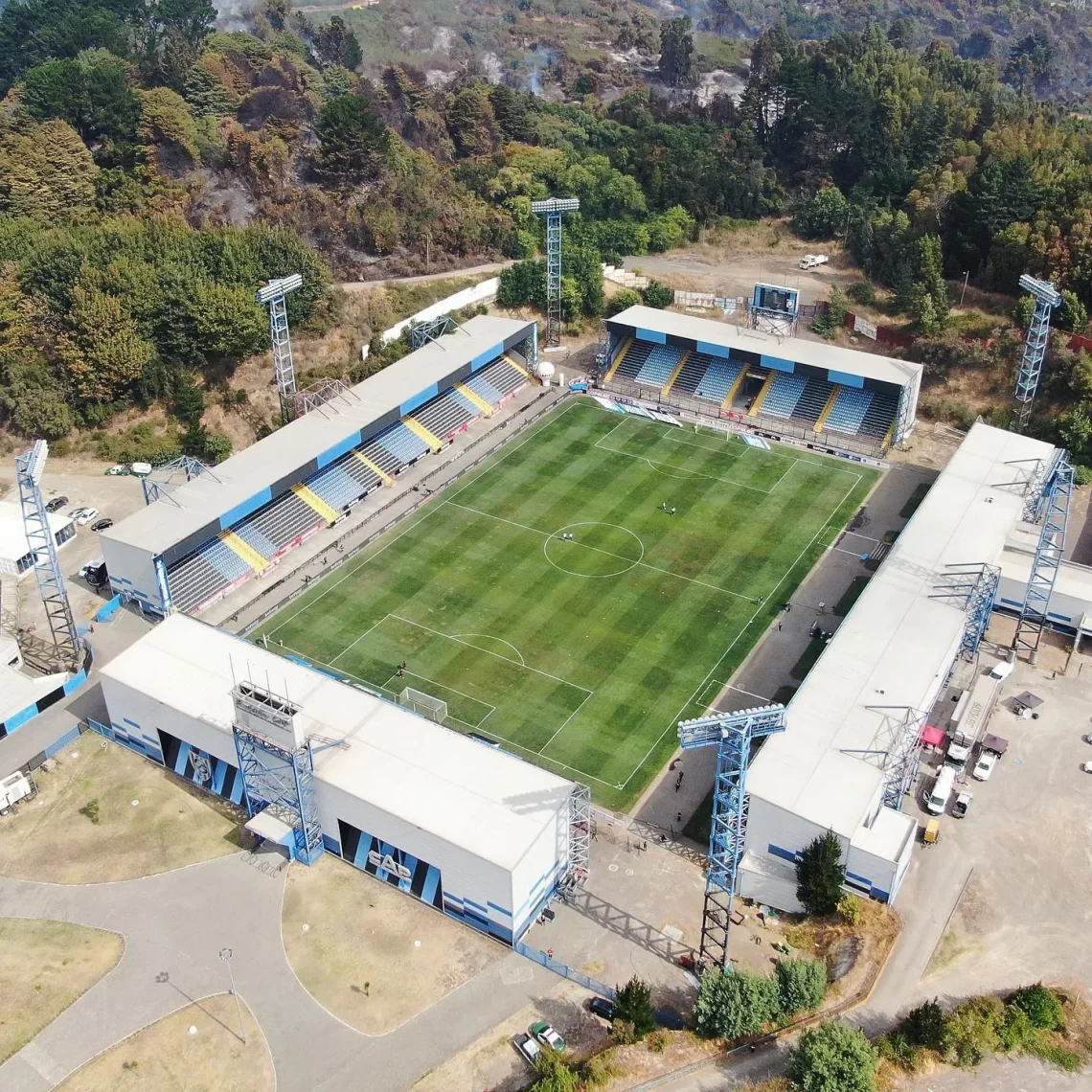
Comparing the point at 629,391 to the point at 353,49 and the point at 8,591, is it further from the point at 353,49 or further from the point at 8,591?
the point at 353,49

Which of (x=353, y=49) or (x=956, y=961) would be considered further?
(x=353, y=49)

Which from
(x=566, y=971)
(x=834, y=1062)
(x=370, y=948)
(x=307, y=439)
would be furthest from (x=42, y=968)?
(x=307, y=439)

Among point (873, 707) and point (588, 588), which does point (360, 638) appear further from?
point (873, 707)

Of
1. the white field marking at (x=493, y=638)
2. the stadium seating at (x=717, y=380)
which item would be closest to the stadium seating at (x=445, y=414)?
the stadium seating at (x=717, y=380)

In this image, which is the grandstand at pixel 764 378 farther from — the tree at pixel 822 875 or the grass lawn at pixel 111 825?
the grass lawn at pixel 111 825

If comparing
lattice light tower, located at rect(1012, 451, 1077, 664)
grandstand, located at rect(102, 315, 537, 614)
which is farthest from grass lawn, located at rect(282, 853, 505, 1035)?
lattice light tower, located at rect(1012, 451, 1077, 664)

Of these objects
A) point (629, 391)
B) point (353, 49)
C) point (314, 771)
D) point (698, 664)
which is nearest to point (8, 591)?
point (314, 771)
